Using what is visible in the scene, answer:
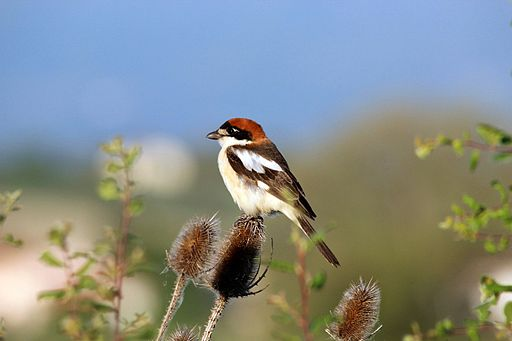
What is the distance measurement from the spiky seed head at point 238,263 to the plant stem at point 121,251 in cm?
43

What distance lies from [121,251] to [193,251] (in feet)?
1.43

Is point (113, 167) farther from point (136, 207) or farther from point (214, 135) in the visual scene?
point (214, 135)

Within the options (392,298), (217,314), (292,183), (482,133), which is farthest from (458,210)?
(392,298)

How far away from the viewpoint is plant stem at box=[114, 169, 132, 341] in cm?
285

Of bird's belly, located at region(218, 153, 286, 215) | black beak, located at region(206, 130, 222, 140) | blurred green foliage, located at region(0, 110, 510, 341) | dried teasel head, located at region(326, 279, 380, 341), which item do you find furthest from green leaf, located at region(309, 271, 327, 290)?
blurred green foliage, located at region(0, 110, 510, 341)

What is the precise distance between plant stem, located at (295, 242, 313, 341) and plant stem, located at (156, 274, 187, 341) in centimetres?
43

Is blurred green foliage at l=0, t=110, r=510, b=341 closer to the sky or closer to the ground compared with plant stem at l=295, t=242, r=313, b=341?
closer to the sky

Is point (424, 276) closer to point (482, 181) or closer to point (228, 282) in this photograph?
point (482, 181)

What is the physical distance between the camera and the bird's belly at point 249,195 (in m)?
6.19

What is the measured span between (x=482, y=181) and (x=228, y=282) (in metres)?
16.2

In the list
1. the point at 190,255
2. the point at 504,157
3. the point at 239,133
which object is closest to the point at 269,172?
the point at 239,133

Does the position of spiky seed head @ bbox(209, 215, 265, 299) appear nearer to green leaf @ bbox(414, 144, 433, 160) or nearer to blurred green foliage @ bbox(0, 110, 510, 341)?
green leaf @ bbox(414, 144, 433, 160)

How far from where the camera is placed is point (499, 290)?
2797 mm

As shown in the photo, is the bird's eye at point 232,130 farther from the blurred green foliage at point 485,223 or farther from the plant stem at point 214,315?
the blurred green foliage at point 485,223
